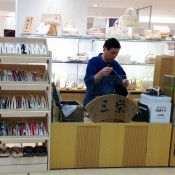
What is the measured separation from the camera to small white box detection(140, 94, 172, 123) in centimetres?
363

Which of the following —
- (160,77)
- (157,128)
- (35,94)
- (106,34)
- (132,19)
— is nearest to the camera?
(35,94)

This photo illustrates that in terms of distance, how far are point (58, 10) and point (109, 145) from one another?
12.1 feet

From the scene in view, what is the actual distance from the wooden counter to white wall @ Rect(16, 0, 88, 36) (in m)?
3.27

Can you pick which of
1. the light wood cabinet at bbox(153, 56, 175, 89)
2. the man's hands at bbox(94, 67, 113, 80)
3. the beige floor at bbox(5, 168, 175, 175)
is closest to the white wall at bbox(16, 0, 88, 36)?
the light wood cabinet at bbox(153, 56, 175, 89)

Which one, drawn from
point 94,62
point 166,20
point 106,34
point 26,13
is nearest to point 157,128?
point 94,62

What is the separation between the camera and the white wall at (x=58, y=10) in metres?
6.23

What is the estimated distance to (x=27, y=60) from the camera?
10.2ft

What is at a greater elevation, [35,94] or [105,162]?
[35,94]

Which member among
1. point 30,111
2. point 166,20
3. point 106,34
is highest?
point 166,20

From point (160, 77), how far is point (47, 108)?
174cm

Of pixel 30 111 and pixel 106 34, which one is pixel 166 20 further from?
pixel 30 111

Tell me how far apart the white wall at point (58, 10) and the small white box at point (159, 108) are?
321 centimetres

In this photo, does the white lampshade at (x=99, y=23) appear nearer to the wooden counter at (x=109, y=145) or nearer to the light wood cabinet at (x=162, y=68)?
the light wood cabinet at (x=162, y=68)

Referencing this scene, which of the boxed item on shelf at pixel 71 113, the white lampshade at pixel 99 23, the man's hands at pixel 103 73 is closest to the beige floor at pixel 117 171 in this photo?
the boxed item on shelf at pixel 71 113
